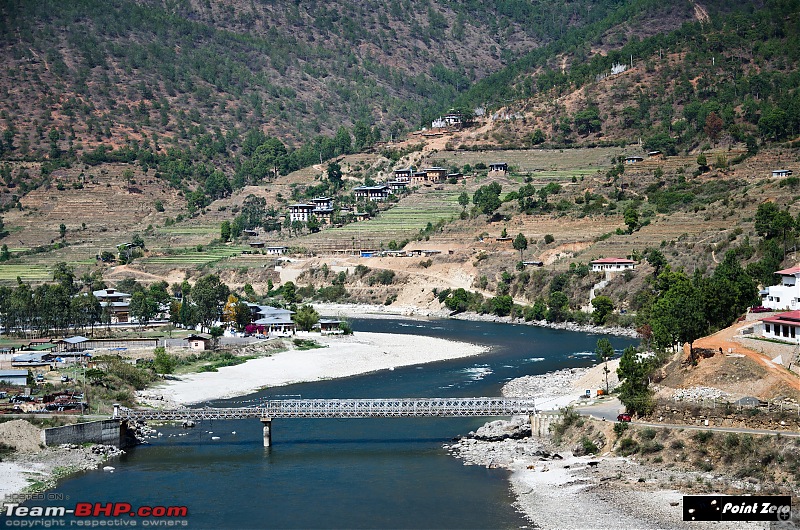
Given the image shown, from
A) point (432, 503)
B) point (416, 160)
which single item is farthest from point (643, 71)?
point (432, 503)

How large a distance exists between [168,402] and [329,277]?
6732cm

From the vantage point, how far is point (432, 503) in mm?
46938

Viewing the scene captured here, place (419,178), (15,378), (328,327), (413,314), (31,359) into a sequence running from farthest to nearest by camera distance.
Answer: (419,178) → (413,314) → (328,327) → (31,359) → (15,378)

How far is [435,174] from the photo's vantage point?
518 ft

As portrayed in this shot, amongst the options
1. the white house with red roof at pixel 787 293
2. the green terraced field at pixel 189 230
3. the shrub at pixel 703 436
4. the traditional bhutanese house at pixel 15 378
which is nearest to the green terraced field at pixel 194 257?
the green terraced field at pixel 189 230

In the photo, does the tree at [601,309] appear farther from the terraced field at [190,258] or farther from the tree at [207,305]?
the terraced field at [190,258]

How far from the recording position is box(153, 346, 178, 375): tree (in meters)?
74.9

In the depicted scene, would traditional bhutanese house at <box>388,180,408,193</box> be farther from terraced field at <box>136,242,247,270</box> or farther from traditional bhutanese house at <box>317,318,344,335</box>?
traditional bhutanese house at <box>317,318,344,335</box>

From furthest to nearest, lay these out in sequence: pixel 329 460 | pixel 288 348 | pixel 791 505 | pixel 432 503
Answer: 1. pixel 288 348
2. pixel 329 460
3. pixel 432 503
4. pixel 791 505

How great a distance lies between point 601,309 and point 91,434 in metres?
56.3

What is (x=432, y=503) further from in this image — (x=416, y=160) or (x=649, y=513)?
(x=416, y=160)

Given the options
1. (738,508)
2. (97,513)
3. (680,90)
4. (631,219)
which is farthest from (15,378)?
(680,90)

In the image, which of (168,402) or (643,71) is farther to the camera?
(643,71)

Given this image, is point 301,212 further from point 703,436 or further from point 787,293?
point 703,436
